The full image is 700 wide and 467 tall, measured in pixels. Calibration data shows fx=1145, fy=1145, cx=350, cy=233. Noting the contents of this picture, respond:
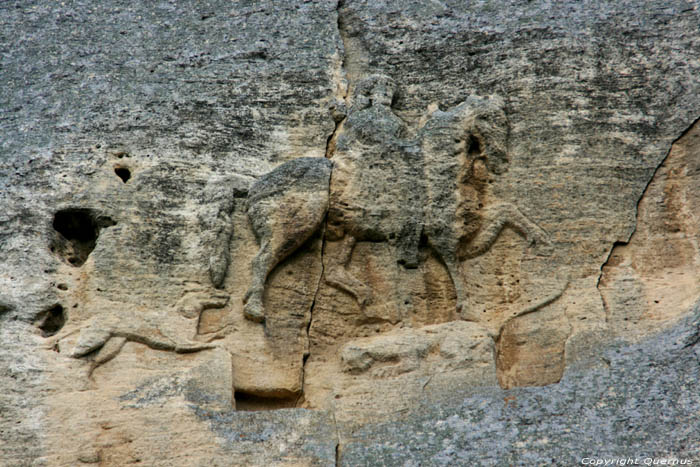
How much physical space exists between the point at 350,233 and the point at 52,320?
2092 mm

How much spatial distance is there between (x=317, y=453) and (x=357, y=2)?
398 cm

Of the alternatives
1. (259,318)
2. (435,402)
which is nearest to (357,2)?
(259,318)

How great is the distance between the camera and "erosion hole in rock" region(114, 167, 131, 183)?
323 inches

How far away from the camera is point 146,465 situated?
22.5 feet

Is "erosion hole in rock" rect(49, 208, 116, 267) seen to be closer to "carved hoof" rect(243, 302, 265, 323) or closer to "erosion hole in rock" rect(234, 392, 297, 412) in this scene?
"carved hoof" rect(243, 302, 265, 323)

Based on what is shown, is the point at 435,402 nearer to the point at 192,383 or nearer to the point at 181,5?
the point at 192,383

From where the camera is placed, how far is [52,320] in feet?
24.7

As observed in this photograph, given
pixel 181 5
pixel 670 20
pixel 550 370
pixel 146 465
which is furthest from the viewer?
pixel 181 5

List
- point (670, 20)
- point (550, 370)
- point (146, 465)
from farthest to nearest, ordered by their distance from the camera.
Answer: point (670, 20) < point (550, 370) < point (146, 465)

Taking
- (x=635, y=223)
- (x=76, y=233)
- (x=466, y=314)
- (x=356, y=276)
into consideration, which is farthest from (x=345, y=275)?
(x=635, y=223)

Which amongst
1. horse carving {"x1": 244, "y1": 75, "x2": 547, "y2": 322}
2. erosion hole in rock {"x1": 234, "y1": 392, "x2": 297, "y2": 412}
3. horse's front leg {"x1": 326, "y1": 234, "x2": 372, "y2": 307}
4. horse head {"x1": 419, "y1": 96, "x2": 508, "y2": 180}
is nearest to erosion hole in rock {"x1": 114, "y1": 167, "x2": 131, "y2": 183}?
horse carving {"x1": 244, "y1": 75, "x2": 547, "y2": 322}

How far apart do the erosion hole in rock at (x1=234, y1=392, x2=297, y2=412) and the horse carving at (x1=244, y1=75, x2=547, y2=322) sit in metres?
0.64

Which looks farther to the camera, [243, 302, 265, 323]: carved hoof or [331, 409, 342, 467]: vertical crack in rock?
[243, 302, 265, 323]: carved hoof

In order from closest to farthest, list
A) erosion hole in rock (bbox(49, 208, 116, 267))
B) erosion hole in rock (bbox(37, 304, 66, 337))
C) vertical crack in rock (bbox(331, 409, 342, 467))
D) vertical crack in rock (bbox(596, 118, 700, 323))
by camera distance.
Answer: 1. vertical crack in rock (bbox(331, 409, 342, 467))
2. erosion hole in rock (bbox(37, 304, 66, 337))
3. vertical crack in rock (bbox(596, 118, 700, 323))
4. erosion hole in rock (bbox(49, 208, 116, 267))
